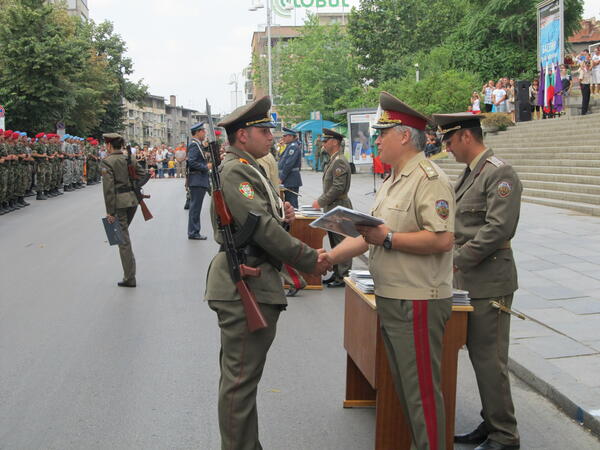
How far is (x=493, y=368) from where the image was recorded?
4266 millimetres

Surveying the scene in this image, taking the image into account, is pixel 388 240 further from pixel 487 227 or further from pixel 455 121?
pixel 455 121

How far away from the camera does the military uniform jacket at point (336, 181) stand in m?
9.31

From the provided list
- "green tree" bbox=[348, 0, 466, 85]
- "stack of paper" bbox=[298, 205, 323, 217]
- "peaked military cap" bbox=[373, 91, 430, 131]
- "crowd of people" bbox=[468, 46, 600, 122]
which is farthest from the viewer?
"green tree" bbox=[348, 0, 466, 85]

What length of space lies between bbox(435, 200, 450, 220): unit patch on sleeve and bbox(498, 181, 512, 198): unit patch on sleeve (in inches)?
29.9

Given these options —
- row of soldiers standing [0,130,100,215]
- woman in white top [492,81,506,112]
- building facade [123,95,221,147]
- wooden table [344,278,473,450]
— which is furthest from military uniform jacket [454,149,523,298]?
building facade [123,95,221,147]

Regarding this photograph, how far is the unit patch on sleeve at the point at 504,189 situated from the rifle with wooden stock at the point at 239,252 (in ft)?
4.99

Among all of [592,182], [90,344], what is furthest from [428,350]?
[592,182]

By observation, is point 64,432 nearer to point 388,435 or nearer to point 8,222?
point 388,435

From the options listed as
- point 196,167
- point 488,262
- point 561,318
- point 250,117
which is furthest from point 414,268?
point 196,167

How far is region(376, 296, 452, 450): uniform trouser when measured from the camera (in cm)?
365

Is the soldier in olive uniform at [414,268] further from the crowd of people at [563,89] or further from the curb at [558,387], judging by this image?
the crowd of people at [563,89]

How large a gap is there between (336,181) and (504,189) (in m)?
5.18

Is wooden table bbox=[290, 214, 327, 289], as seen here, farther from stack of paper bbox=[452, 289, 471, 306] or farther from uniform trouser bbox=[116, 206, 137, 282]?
stack of paper bbox=[452, 289, 471, 306]

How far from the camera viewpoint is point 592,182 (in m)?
17.3
